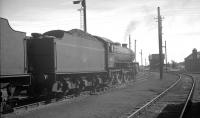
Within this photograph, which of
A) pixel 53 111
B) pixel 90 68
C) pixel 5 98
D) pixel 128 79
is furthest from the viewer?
pixel 128 79

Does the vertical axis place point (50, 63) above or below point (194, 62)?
below

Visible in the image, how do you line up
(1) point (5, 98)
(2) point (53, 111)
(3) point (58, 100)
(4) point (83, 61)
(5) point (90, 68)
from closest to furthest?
(1) point (5, 98), (2) point (53, 111), (3) point (58, 100), (4) point (83, 61), (5) point (90, 68)

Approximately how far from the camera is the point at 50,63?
14055 millimetres

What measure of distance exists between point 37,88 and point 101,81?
24.9ft

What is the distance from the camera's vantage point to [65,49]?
15.2 m

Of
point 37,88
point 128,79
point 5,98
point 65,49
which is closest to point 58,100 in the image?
point 37,88

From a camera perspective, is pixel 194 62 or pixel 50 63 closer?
pixel 50 63

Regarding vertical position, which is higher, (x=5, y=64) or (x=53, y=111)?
(x=5, y=64)

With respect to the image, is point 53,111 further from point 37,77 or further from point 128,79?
point 128,79

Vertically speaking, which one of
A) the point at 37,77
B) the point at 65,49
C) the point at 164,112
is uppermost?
the point at 65,49

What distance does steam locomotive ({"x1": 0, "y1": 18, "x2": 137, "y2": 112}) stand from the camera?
36.7ft

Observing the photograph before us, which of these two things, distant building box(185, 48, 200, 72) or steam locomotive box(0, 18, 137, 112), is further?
distant building box(185, 48, 200, 72)

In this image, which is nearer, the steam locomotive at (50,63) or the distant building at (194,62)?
the steam locomotive at (50,63)

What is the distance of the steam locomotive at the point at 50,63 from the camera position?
1119 centimetres
